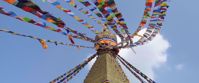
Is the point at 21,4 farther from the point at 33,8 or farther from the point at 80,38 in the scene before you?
the point at 80,38

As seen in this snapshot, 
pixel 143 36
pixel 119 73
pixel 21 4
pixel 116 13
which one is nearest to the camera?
pixel 21 4

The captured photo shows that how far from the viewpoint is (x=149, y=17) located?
22.2 m

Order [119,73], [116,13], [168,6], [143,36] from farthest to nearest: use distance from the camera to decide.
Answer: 1. [143,36]
2. [119,73]
3. [168,6]
4. [116,13]

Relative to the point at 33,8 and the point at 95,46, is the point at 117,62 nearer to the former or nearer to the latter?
the point at 95,46

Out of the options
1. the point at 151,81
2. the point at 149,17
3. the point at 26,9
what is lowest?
the point at 151,81

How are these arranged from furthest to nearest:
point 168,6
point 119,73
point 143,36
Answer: point 143,36
point 119,73
point 168,6

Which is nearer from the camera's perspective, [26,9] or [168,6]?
[26,9]

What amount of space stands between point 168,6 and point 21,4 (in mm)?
12262

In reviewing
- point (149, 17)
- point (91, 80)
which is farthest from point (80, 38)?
point (149, 17)

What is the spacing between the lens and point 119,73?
2367 cm

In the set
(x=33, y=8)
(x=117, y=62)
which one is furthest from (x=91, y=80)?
(x=33, y=8)

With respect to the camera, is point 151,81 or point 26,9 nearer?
point 26,9

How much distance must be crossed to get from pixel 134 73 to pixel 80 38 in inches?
210

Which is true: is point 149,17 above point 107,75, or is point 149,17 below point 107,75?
above
